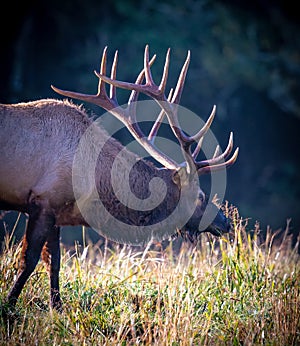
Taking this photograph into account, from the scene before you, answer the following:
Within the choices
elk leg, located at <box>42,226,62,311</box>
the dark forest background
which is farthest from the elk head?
the dark forest background

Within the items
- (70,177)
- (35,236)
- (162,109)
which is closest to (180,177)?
(162,109)

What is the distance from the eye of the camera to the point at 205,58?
12.8 m

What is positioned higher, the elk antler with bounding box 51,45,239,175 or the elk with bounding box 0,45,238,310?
the elk antler with bounding box 51,45,239,175

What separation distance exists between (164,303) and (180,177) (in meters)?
1.01

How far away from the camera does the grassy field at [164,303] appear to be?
11.6 feet

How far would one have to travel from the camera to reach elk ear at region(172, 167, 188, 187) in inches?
178

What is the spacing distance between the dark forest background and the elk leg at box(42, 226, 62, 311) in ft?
23.7

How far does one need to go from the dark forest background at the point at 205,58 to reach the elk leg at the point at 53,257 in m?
7.23

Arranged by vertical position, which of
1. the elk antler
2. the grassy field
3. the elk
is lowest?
the grassy field

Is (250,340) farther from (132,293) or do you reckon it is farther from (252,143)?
(252,143)

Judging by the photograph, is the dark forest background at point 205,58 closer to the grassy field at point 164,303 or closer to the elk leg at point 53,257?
the grassy field at point 164,303

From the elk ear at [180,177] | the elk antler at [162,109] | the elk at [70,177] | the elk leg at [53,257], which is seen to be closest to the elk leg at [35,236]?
the elk at [70,177]

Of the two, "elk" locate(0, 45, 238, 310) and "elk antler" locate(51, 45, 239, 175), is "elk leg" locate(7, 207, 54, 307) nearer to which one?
"elk" locate(0, 45, 238, 310)

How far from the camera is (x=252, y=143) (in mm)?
14180
